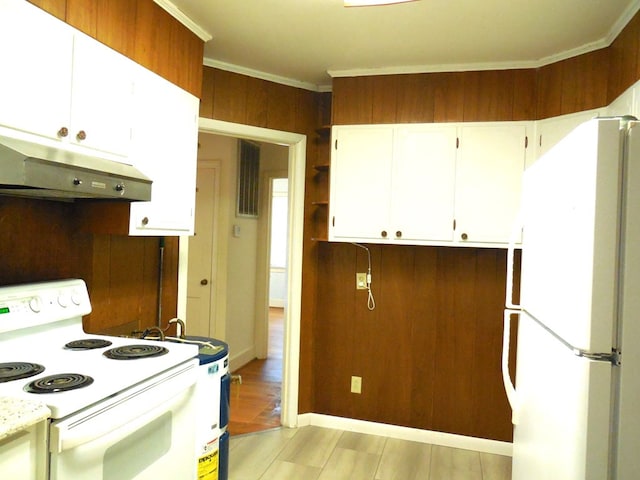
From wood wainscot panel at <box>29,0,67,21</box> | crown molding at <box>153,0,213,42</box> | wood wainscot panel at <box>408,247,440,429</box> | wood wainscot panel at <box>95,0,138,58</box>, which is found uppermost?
crown molding at <box>153,0,213,42</box>

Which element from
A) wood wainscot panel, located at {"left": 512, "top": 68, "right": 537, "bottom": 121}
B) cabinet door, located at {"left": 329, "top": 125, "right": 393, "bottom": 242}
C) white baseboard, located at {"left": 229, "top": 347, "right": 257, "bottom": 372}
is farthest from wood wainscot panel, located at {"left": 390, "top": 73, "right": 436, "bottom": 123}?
white baseboard, located at {"left": 229, "top": 347, "right": 257, "bottom": 372}

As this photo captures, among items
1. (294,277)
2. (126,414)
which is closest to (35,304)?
(126,414)

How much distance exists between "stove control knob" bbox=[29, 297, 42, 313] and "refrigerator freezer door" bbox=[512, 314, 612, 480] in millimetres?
1706

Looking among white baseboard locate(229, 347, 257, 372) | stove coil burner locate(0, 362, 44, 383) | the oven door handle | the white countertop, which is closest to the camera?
the white countertop

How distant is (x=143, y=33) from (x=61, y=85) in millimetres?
601

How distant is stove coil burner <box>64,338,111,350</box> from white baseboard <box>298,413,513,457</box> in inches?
68.7

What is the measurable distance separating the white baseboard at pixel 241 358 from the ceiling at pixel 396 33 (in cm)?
271

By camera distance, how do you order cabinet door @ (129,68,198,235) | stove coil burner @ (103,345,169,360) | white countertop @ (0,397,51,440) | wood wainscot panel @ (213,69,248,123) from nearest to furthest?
1. white countertop @ (0,397,51,440)
2. stove coil burner @ (103,345,169,360)
3. cabinet door @ (129,68,198,235)
4. wood wainscot panel @ (213,69,248,123)

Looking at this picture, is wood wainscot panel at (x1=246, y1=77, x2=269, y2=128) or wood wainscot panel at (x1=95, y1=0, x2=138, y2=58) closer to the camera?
wood wainscot panel at (x1=95, y1=0, x2=138, y2=58)

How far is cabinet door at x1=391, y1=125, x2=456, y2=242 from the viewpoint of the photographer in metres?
2.58

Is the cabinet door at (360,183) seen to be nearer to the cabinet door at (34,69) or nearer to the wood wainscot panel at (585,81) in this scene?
the wood wainscot panel at (585,81)

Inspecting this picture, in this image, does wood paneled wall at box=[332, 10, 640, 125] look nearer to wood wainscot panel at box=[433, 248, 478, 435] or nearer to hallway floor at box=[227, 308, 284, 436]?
wood wainscot panel at box=[433, 248, 478, 435]

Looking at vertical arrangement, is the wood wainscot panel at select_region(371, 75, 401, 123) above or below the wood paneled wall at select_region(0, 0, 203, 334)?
above

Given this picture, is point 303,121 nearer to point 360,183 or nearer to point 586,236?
point 360,183
